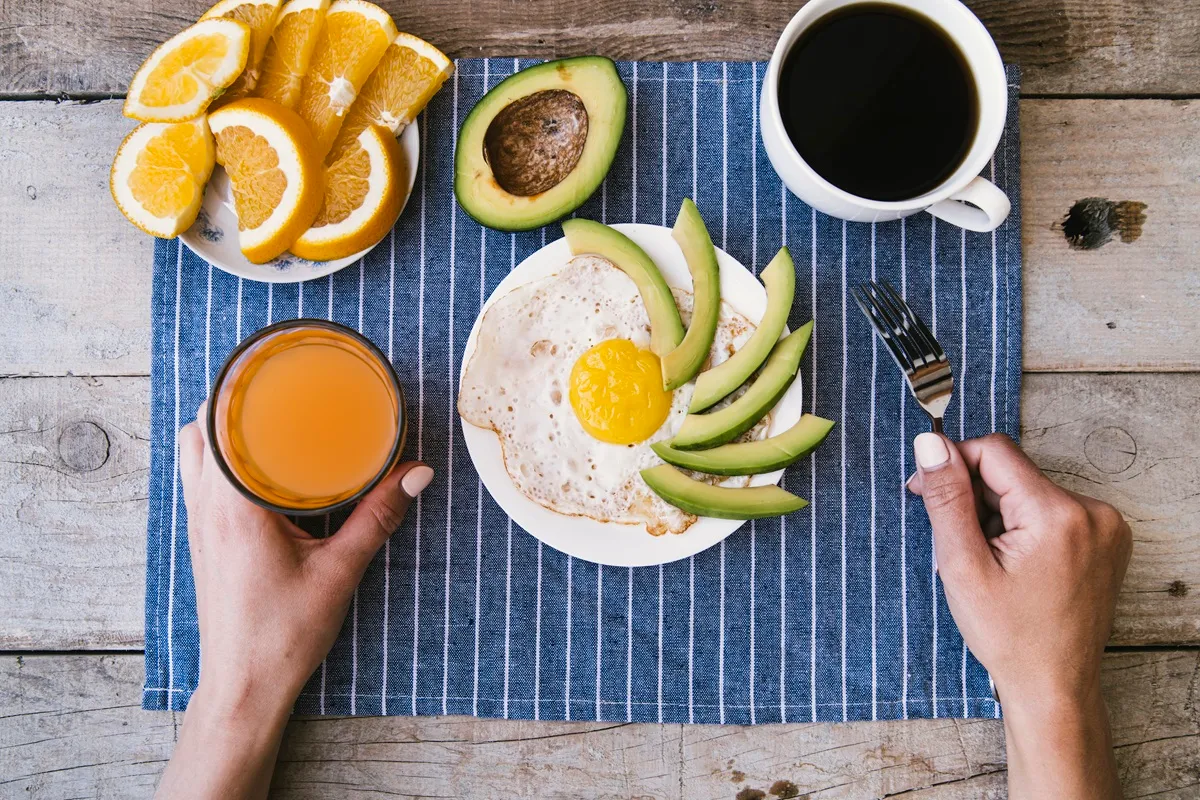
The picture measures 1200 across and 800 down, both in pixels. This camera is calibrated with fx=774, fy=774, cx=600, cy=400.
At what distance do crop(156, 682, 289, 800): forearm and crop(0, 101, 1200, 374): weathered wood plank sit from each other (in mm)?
644

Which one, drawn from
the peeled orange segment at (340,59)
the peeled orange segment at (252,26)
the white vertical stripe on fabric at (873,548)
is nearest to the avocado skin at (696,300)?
the white vertical stripe on fabric at (873,548)

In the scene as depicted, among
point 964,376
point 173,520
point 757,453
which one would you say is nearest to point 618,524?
point 757,453

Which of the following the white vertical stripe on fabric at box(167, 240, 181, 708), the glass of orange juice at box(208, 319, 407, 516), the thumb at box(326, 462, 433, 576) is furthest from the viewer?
the white vertical stripe on fabric at box(167, 240, 181, 708)

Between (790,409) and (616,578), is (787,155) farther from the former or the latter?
(616,578)

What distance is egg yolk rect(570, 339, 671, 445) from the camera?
1281 millimetres

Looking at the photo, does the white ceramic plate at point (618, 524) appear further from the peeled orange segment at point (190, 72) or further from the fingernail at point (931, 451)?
the peeled orange segment at point (190, 72)

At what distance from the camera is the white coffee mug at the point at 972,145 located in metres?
1.21

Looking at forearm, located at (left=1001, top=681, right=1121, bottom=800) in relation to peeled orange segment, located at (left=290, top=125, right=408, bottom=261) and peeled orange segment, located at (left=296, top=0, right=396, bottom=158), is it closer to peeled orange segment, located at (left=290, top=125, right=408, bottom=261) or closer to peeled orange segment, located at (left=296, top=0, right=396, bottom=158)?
peeled orange segment, located at (left=290, top=125, right=408, bottom=261)

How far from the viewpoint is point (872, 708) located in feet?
4.61

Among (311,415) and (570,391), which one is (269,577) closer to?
(311,415)

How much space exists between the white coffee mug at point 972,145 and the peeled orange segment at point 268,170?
2.49 feet

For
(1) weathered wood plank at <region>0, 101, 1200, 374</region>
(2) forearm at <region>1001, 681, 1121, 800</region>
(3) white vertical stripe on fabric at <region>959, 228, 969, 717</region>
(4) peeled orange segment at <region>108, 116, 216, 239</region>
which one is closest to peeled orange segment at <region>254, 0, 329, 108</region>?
(4) peeled orange segment at <region>108, 116, 216, 239</region>

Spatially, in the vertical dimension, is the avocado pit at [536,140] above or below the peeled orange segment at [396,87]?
below

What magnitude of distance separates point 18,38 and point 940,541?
1920 mm
